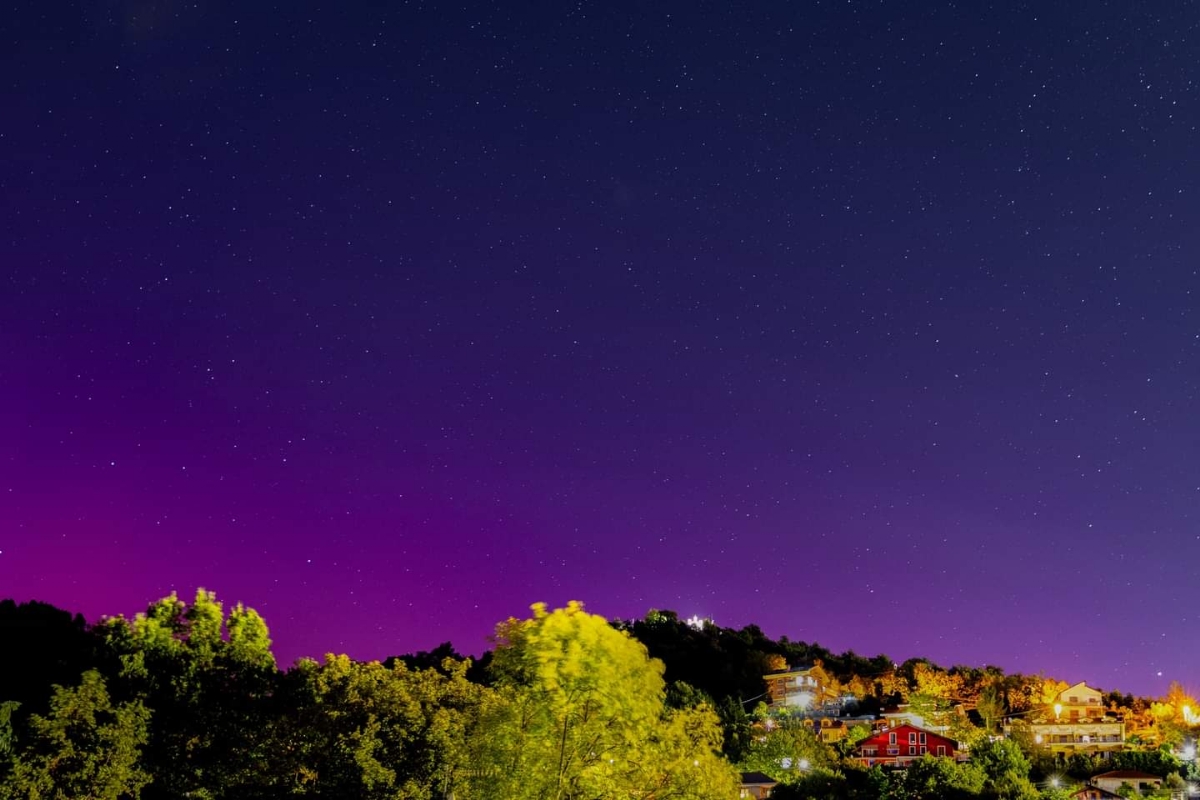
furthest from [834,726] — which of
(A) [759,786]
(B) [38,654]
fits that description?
(B) [38,654]

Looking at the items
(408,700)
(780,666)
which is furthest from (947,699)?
(408,700)

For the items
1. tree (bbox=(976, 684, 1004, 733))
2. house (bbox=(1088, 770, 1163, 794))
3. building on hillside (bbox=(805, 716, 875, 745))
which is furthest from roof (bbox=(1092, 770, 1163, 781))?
building on hillside (bbox=(805, 716, 875, 745))

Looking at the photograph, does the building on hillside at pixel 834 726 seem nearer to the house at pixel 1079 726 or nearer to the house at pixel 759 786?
the house at pixel 1079 726

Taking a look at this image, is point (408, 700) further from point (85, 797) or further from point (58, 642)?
point (58, 642)

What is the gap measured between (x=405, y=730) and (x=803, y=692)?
6709 centimetres

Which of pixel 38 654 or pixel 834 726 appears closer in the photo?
pixel 38 654

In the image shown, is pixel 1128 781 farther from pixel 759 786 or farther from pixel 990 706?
pixel 990 706

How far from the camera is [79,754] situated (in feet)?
89.6

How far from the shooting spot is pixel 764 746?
62219 millimetres

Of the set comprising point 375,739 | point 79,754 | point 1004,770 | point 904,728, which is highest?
point 904,728

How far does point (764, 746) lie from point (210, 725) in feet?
132

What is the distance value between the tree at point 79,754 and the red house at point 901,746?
47.6 meters

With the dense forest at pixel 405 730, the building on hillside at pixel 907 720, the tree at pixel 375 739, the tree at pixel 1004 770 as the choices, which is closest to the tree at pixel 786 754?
the dense forest at pixel 405 730

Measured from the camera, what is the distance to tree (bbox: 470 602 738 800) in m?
16.1
